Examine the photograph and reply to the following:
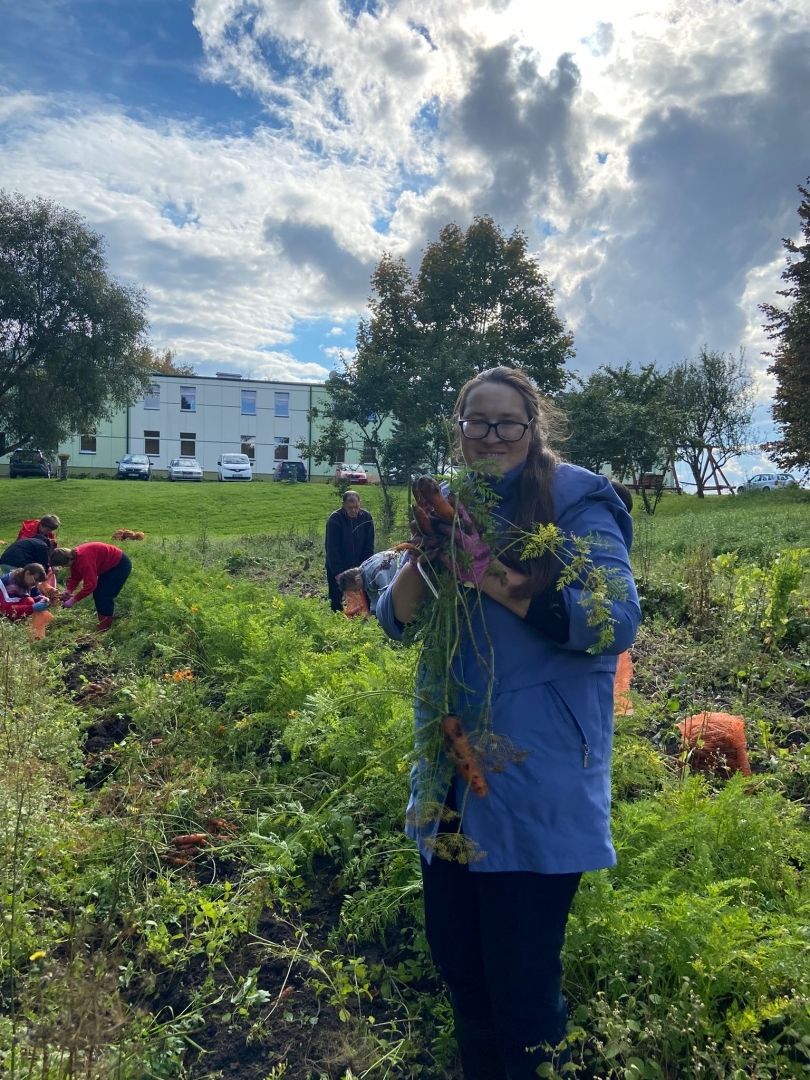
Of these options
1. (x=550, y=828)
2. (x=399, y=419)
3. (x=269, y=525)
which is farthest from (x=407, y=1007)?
(x=269, y=525)

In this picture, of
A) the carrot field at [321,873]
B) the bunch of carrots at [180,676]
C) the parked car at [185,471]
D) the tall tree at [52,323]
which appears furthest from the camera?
the parked car at [185,471]

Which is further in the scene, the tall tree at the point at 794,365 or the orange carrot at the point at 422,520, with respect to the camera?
the tall tree at the point at 794,365

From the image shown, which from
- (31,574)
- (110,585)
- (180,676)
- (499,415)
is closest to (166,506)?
(31,574)

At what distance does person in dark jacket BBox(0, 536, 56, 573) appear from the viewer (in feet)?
31.4

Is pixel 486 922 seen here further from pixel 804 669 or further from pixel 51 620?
pixel 51 620

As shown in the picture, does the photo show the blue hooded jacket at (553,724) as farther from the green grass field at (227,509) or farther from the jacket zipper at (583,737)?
the green grass field at (227,509)

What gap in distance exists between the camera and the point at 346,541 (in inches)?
324

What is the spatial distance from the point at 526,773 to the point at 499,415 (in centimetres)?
89

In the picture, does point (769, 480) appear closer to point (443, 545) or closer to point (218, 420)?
point (218, 420)

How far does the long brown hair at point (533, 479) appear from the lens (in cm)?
177

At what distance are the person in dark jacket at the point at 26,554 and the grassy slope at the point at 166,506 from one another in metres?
8.80

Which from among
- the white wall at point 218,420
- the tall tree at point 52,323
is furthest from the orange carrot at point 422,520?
the white wall at point 218,420

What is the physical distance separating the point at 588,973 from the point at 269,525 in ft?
68.8

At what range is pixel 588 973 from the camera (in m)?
2.59
